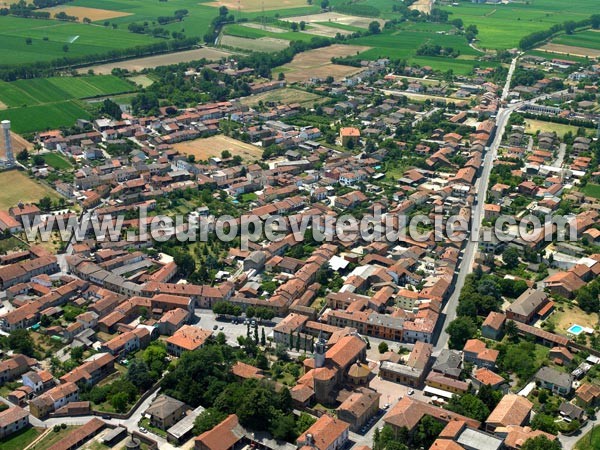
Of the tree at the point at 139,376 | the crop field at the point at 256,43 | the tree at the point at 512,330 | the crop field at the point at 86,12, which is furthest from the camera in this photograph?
the crop field at the point at 86,12

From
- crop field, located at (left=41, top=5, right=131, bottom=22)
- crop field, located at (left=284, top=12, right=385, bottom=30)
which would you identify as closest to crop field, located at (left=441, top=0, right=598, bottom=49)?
crop field, located at (left=284, top=12, right=385, bottom=30)

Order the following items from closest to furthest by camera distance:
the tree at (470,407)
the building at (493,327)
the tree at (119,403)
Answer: the tree at (470,407), the tree at (119,403), the building at (493,327)

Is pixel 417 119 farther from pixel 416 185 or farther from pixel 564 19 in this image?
pixel 564 19

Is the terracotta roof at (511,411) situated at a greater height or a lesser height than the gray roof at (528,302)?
lesser

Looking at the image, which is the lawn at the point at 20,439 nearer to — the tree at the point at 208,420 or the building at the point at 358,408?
the tree at the point at 208,420

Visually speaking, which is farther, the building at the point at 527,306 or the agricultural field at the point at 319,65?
the agricultural field at the point at 319,65

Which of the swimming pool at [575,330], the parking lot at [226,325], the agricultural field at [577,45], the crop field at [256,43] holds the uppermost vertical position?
the crop field at [256,43]

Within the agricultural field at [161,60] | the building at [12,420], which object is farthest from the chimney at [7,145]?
the building at [12,420]

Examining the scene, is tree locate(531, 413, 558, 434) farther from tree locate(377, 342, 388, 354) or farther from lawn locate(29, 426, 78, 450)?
lawn locate(29, 426, 78, 450)
